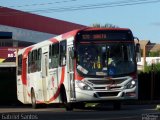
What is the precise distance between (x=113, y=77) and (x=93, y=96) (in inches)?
44.0

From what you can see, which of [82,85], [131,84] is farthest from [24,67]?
[131,84]

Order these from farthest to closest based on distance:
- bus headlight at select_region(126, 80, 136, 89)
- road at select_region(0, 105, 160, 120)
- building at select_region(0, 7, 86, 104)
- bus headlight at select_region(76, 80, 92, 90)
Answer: building at select_region(0, 7, 86, 104)
bus headlight at select_region(126, 80, 136, 89)
bus headlight at select_region(76, 80, 92, 90)
road at select_region(0, 105, 160, 120)

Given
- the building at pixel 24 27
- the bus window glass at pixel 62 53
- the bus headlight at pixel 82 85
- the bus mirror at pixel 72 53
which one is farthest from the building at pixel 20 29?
the bus headlight at pixel 82 85

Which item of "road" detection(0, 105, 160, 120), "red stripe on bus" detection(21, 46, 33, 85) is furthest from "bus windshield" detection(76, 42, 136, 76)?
"red stripe on bus" detection(21, 46, 33, 85)

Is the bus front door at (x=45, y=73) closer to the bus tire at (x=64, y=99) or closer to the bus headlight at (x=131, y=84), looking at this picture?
the bus tire at (x=64, y=99)

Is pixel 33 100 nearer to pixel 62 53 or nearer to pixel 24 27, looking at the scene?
pixel 62 53

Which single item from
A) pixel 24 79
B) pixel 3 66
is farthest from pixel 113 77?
pixel 3 66

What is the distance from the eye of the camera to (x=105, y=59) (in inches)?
928

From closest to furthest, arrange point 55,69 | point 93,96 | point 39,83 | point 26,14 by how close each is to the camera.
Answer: point 93,96, point 55,69, point 39,83, point 26,14

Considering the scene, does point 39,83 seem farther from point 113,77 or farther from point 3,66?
point 3,66

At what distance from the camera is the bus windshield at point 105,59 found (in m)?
23.4

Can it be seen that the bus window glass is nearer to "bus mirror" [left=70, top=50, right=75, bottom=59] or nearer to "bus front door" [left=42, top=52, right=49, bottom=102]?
"bus mirror" [left=70, top=50, right=75, bottom=59]

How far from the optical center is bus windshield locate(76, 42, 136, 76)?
23375 mm

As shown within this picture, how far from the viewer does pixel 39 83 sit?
2888 centimetres
